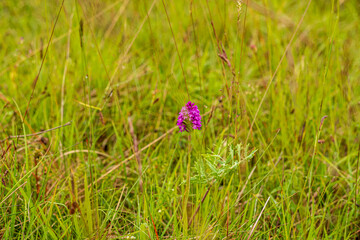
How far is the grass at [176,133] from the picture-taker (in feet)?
4.00

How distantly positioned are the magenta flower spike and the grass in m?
0.12

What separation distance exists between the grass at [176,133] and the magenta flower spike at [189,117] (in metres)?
0.12

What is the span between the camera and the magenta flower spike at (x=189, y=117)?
1050 mm

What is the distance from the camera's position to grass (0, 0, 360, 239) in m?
1.22

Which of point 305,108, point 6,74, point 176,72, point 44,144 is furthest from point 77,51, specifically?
point 305,108

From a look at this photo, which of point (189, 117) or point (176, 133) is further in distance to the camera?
point (176, 133)

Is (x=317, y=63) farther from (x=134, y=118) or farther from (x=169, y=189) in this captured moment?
(x=169, y=189)

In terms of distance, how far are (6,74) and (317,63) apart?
2.21 meters

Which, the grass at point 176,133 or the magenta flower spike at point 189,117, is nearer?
the magenta flower spike at point 189,117

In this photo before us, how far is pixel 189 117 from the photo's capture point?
106cm

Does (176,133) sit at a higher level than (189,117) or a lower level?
lower

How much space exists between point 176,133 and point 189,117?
0.77 m

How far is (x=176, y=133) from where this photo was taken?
1823 millimetres

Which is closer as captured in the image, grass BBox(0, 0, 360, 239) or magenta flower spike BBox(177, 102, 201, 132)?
magenta flower spike BBox(177, 102, 201, 132)
